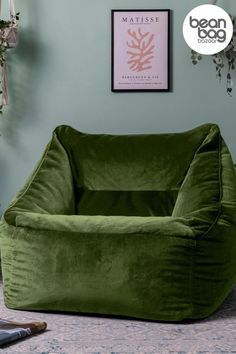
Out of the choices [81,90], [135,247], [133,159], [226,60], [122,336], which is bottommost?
[122,336]

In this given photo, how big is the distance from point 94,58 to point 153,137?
728mm

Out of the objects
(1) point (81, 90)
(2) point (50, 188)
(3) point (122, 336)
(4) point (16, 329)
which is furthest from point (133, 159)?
(4) point (16, 329)

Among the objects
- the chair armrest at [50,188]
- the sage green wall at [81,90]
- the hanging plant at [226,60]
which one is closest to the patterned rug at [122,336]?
the chair armrest at [50,188]

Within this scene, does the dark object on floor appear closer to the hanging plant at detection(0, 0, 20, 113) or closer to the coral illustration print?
the hanging plant at detection(0, 0, 20, 113)

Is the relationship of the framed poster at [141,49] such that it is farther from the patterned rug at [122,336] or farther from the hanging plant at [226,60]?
the patterned rug at [122,336]

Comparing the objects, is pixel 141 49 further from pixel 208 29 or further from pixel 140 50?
pixel 208 29

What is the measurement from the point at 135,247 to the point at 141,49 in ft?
4.95

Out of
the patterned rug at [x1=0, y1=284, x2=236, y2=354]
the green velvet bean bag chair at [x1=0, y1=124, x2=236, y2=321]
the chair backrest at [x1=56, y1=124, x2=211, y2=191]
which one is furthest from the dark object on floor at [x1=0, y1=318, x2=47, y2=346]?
the chair backrest at [x1=56, y1=124, x2=211, y2=191]

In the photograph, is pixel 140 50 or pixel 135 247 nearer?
pixel 135 247

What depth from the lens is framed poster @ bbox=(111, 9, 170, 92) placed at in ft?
13.9

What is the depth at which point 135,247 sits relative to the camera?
313cm

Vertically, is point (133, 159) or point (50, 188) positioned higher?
point (133, 159)

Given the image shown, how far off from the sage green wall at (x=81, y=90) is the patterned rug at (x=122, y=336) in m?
1.35

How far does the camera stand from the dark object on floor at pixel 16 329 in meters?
2.80
